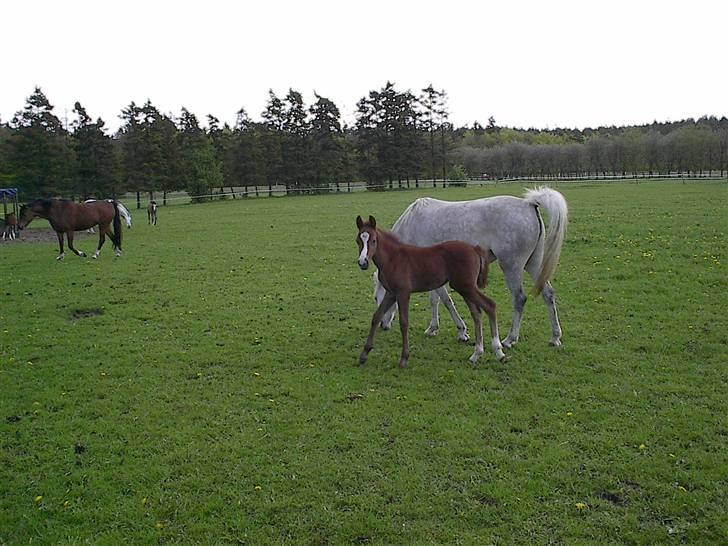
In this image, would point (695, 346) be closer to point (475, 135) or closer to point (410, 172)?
point (410, 172)

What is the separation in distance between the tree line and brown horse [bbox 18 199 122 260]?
2894cm

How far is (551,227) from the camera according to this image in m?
7.09

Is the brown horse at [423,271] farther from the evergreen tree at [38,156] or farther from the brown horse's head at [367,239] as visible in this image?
the evergreen tree at [38,156]

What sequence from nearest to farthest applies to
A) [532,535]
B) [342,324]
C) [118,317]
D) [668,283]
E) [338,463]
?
[532,535]
[338,463]
[342,324]
[118,317]
[668,283]

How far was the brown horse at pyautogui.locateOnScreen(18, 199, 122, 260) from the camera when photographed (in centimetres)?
1609

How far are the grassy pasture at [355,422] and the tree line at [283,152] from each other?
39.0m

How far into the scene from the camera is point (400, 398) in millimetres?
5746

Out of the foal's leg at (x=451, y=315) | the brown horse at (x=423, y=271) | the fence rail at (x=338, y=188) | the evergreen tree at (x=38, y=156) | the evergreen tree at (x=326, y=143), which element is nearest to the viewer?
the brown horse at (x=423, y=271)

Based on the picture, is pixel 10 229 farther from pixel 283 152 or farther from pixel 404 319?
pixel 283 152

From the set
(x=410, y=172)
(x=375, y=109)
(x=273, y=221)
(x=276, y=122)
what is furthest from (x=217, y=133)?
(x=273, y=221)

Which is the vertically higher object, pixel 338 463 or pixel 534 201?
pixel 534 201

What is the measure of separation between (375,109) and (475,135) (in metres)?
51.8

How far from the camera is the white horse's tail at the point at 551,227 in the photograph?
7.04 meters

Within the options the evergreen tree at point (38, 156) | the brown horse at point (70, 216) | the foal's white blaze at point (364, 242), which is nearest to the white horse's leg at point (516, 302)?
the foal's white blaze at point (364, 242)
